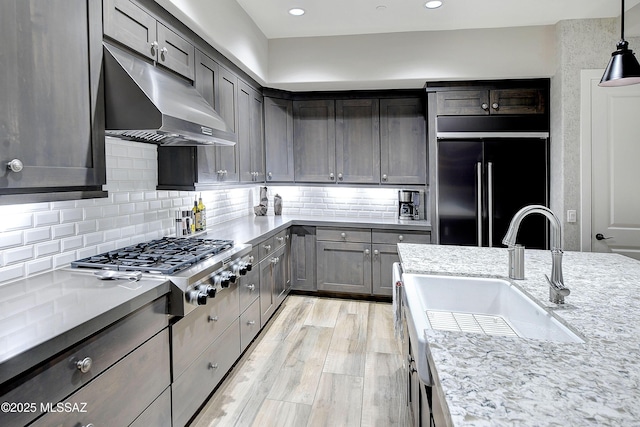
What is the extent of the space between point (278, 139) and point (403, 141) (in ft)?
4.85

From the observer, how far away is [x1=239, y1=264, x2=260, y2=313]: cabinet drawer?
275 centimetres

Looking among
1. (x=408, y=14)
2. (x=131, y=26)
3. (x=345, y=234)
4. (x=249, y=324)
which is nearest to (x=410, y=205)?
(x=345, y=234)

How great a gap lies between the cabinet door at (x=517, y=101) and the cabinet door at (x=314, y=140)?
178 cm

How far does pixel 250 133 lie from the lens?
3859 mm

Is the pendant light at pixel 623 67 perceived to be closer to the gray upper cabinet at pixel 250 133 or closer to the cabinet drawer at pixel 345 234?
the cabinet drawer at pixel 345 234

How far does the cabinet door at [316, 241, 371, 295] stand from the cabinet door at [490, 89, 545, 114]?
2.02 meters

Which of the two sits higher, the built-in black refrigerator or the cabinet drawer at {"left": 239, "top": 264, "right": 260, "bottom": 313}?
the built-in black refrigerator

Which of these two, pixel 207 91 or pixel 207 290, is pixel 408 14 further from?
pixel 207 290

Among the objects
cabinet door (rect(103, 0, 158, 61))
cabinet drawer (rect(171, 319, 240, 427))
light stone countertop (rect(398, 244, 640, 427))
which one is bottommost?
cabinet drawer (rect(171, 319, 240, 427))

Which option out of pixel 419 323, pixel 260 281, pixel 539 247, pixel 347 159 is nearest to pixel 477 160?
pixel 539 247

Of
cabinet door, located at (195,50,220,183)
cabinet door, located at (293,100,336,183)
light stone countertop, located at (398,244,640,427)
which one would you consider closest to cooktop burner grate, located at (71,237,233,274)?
cabinet door, located at (195,50,220,183)

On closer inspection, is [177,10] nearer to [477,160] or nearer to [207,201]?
[207,201]

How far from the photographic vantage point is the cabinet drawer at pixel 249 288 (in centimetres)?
275

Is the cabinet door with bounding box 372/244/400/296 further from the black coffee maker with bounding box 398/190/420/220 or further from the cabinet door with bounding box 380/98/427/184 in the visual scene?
the cabinet door with bounding box 380/98/427/184
